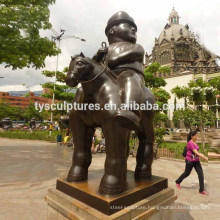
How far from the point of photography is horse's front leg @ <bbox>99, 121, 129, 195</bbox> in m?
1.88

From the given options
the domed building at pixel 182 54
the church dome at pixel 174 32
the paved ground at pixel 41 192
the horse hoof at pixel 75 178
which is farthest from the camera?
the church dome at pixel 174 32

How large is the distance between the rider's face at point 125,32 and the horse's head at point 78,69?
0.79 meters

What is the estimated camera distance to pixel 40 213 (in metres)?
3.34

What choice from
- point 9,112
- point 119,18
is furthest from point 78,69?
point 9,112

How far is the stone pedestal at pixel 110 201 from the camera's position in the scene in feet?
5.80

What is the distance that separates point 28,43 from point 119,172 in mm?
8084

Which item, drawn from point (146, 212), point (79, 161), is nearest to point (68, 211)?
point (79, 161)

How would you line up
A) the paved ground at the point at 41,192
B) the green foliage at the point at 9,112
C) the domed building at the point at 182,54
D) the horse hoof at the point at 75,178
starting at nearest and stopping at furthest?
1. the horse hoof at the point at 75,178
2. the paved ground at the point at 41,192
3. the green foliage at the point at 9,112
4. the domed building at the point at 182,54

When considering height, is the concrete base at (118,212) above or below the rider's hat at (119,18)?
below

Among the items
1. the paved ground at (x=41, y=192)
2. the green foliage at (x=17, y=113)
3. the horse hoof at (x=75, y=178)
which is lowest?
the paved ground at (x=41, y=192)

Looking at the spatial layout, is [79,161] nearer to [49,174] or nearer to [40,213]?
[40,213]

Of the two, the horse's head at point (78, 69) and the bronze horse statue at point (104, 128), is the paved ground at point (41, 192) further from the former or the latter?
the horse's head at point (78, 69)

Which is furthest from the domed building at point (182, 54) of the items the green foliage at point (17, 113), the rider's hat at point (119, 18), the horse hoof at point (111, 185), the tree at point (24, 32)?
the horse hoof at point (111, 185)

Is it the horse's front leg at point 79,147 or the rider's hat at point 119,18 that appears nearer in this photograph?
the horse's front leg at point 79,147
